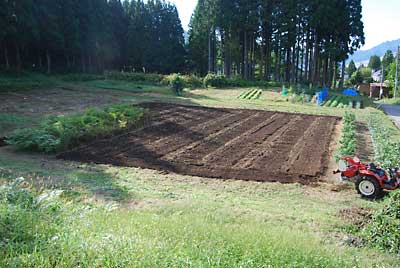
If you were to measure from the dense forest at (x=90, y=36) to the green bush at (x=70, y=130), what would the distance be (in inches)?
620

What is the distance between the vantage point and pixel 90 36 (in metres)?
37.1

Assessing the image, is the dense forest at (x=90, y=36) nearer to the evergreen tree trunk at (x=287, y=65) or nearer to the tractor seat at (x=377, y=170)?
the evergreen tree trunk at (x=287, y=65)

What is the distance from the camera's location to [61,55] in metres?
36.3

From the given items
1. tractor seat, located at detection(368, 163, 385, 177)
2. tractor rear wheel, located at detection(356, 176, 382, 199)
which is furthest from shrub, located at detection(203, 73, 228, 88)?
tractor rear wheel, located at detection(356, 176, 382, 199)

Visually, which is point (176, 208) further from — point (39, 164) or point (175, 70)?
point (175, 70)

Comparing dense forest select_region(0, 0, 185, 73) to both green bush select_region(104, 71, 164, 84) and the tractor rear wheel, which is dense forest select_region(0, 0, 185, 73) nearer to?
green bush select_region(104, 71, 164, 84)

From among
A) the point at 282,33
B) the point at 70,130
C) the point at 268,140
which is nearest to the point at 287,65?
the point at 282,33

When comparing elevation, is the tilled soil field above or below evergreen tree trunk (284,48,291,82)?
below

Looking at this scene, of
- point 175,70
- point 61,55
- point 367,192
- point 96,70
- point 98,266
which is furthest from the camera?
point 175,70

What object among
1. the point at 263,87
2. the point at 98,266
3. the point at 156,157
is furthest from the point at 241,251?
the point at 263,87

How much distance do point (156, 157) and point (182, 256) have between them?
21.2 feet

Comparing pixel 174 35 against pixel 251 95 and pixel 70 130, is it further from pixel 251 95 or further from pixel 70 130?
pixel 70 130

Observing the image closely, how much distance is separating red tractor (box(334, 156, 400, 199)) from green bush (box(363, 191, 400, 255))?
1.63 metres

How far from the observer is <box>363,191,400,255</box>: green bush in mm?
4496
